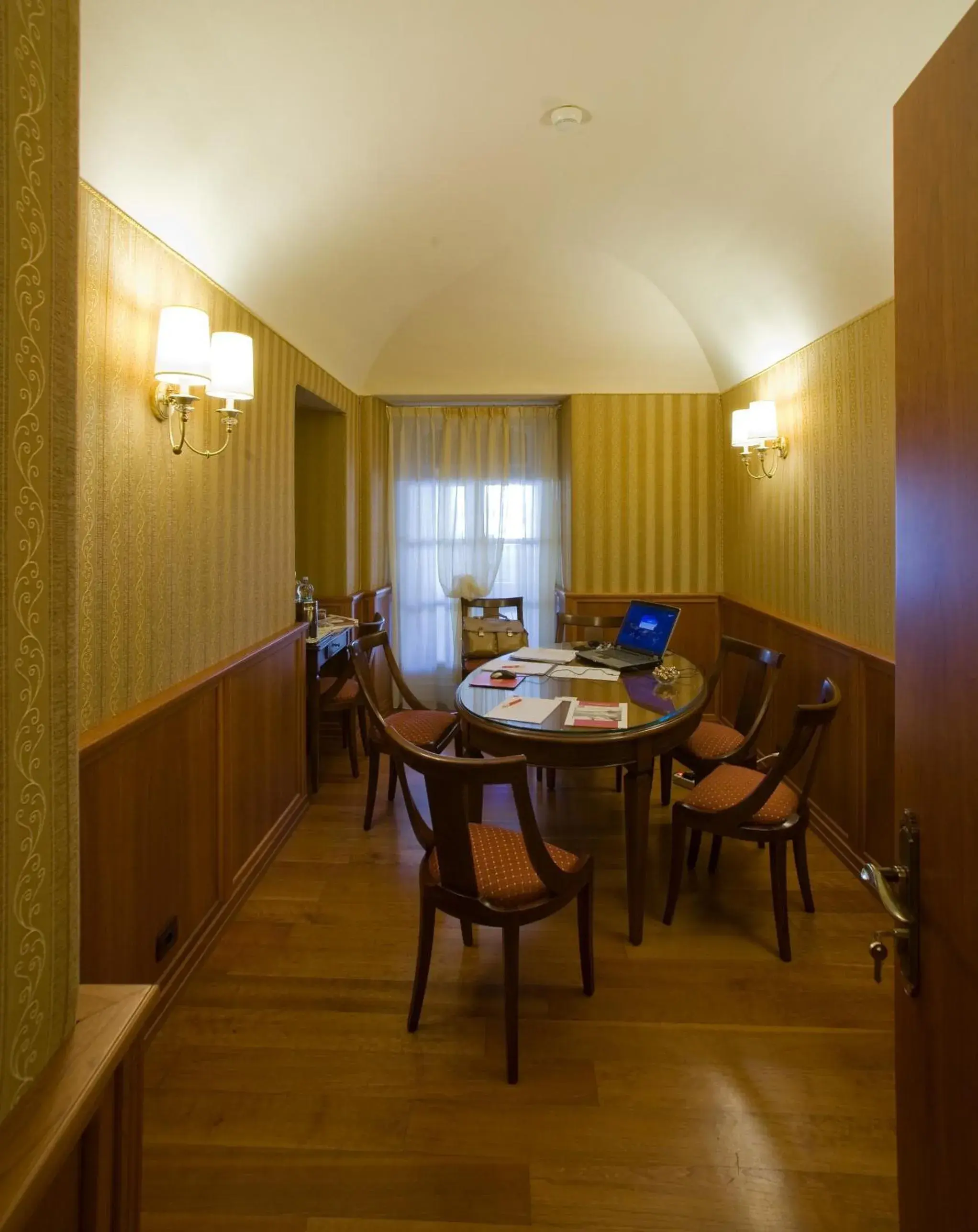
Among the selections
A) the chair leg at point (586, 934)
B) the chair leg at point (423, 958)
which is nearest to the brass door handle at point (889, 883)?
the chair leg at point (586, 934)

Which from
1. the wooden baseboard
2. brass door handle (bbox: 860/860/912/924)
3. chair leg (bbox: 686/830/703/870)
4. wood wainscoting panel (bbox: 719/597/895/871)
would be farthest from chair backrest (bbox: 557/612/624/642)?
brass door handle (bbox: 860/860/912/924)

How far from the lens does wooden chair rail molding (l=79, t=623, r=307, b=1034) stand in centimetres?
173

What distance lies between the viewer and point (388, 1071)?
5.90 ft

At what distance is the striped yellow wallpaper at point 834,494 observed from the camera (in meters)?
2.77

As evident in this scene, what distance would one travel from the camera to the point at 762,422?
147 inches

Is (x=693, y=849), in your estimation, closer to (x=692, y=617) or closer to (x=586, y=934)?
(x=586, y=934)

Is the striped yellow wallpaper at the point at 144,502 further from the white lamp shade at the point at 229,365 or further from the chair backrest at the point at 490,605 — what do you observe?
the chair backrest at the point at 490,605

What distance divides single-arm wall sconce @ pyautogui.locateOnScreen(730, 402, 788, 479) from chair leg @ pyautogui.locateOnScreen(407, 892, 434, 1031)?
10.3ft

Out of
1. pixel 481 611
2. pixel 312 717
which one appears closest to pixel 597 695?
pixel 312 717

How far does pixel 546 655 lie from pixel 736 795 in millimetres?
1276

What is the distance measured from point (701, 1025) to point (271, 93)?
3.14 metres

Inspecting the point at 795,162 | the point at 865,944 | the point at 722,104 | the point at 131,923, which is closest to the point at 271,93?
the point at 722,104

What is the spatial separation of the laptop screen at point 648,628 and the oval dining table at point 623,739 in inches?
24.9

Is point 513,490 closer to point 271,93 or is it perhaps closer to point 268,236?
point 268,236
